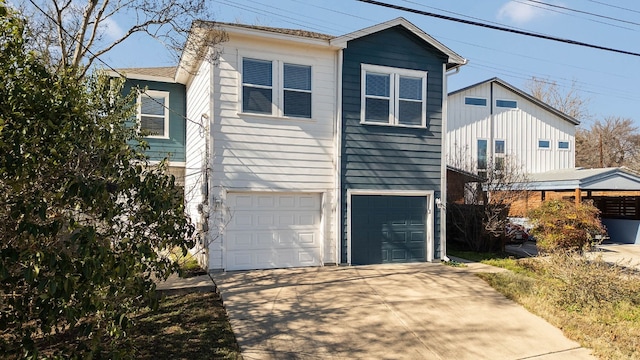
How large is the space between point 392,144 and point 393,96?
4.07 feet

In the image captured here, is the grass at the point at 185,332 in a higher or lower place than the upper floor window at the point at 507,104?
lower

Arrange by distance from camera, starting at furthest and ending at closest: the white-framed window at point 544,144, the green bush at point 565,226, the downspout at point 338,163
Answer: the white-framed window at point 544,144 → the green bush at point 565,226 → the downspout at point 338,163

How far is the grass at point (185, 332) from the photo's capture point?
4.92m

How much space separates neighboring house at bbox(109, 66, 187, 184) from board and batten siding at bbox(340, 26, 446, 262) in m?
5.88

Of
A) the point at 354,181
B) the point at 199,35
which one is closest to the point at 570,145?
the point at 354,181

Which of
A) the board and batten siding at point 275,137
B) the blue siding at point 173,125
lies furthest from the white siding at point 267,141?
the blue siding at point 173,125

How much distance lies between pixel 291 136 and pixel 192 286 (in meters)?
4.02

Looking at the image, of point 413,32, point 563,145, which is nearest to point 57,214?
point 413,32

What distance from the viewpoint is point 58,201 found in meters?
3.11

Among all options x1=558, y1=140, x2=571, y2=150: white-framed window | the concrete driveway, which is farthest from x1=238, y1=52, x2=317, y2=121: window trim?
x1=558, y1=140, x2=571, y2=150: white-framed window

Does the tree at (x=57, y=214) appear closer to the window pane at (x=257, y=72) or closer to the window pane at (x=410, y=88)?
the window pane at (x=257, y=72)

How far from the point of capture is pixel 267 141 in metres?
9.38

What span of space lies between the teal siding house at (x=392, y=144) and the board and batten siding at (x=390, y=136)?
0.02 meters

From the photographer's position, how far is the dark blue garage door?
33.2 feet
